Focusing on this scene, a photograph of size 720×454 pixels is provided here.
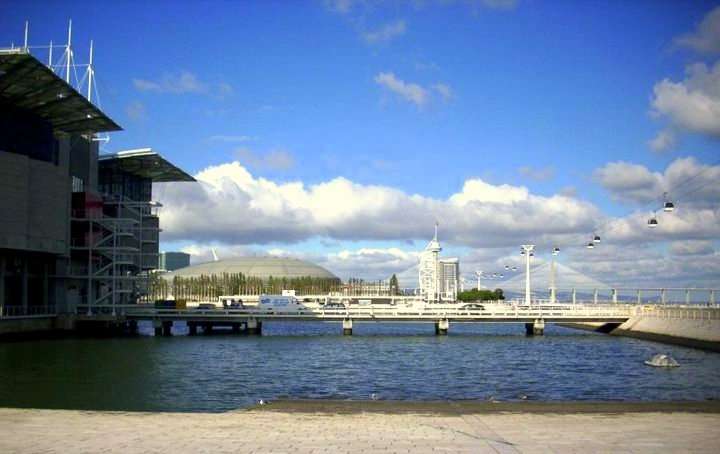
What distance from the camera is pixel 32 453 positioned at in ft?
51.0

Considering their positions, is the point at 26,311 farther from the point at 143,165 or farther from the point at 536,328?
the point at 536,328

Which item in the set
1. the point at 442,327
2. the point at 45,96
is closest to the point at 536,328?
the point at 442,327

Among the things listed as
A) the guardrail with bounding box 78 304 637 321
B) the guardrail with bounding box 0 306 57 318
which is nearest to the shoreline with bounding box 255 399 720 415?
the guardrail with bounding box 0 306 57 318

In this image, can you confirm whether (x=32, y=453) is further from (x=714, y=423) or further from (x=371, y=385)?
(x=371, y=385)

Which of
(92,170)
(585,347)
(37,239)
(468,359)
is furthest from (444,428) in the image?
(92,170)

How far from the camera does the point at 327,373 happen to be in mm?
45562

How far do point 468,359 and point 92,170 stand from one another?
61693 mm

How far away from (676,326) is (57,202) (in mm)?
66370

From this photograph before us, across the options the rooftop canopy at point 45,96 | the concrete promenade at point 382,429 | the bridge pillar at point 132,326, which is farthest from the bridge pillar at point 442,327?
the concrete promenade at point 382,429

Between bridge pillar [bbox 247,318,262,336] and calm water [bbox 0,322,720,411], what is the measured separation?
59.2 feet

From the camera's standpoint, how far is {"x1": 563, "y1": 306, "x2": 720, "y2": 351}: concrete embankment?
68.3 m

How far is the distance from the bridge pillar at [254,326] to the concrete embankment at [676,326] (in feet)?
146

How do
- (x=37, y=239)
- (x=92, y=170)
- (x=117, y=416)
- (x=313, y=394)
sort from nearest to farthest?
(x=117, y=416), (x=313, y=394), (x=37, y=239), (x=92, y=170)

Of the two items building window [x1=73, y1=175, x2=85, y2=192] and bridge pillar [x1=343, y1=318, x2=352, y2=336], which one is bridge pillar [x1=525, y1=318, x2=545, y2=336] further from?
building window [x1=73, y1=175, x2=85, y2=192]
